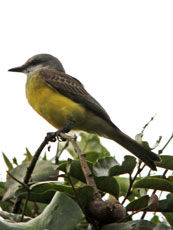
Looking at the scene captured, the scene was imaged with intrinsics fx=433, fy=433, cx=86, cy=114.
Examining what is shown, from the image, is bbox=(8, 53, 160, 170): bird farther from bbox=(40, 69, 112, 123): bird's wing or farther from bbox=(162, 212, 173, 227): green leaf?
bbox=(162, 212, 173, 227): green leaf

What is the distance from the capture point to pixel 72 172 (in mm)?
1873

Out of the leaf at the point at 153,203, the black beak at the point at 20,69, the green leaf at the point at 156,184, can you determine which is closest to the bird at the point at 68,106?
the black beak at the point at 20,69

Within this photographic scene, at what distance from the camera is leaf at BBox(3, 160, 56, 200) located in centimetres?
185

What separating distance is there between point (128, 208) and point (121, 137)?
2.56 metres

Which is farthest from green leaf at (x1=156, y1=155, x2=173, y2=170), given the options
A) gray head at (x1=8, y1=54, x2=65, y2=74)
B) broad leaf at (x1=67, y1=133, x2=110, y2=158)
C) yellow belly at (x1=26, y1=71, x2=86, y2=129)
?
gray head at (x1=8, y1=54, x2=65, y2=74)

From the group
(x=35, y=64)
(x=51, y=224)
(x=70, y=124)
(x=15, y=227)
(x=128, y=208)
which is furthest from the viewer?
(x=35, y=64)

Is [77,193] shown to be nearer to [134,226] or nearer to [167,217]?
[134,226]

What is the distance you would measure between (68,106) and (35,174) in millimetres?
2115

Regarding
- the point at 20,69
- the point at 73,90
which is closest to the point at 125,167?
the point at 73,90

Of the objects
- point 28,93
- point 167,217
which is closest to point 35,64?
point 28,93

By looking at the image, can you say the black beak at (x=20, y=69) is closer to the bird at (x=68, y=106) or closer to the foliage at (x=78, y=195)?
the bird at (x=68, y=106)

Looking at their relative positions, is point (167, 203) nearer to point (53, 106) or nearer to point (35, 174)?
point (35, 174)

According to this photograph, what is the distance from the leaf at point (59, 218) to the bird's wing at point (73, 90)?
281cm

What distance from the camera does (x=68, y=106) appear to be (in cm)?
404
